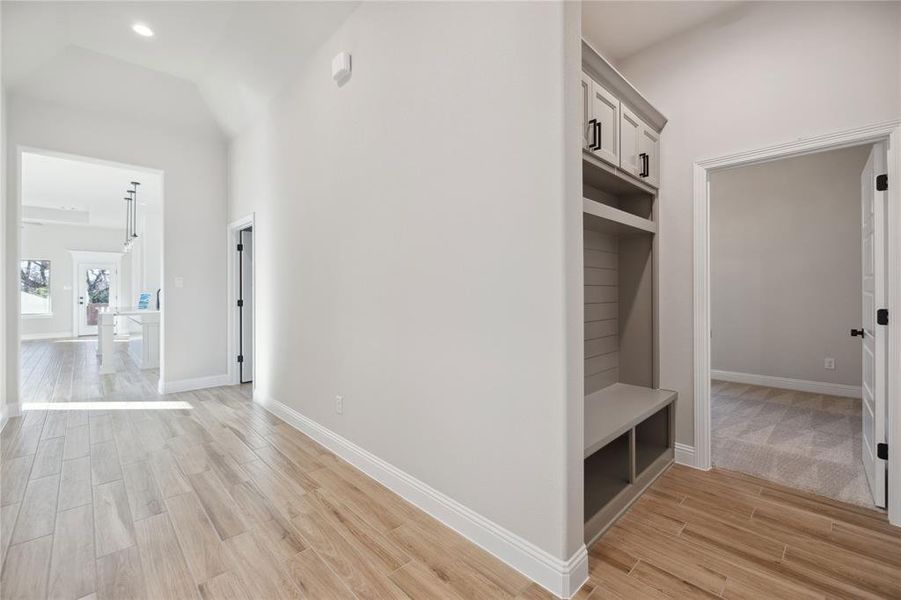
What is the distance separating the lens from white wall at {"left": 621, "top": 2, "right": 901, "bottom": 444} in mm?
2137

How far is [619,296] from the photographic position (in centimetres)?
311

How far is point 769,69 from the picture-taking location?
245 centimetres

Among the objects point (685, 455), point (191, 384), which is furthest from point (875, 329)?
point (191, 384)

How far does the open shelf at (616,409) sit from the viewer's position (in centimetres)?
199

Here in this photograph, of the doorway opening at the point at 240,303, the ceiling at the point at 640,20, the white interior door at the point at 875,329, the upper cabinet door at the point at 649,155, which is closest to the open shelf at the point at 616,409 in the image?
the white interior door at the point at 875,329

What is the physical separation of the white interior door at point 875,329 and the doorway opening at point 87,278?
6389mm

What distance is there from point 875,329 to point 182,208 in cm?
637

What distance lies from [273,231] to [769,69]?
13.6 feet

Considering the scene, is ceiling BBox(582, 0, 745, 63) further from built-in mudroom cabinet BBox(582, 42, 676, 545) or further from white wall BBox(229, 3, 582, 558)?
white wall BBox(229, 3, 582, 558)

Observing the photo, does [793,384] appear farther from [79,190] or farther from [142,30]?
[79,190]

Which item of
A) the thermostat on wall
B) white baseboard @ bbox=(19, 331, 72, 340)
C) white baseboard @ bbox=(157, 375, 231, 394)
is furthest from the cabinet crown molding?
white baseboard @ bbox=(19, 331, 72, 340)

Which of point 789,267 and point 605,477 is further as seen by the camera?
point 789,267

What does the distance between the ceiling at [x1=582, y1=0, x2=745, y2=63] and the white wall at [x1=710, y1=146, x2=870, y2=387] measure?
1.90 m

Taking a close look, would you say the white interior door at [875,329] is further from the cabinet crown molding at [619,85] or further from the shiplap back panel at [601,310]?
the shiplap back panel at [601,310]
